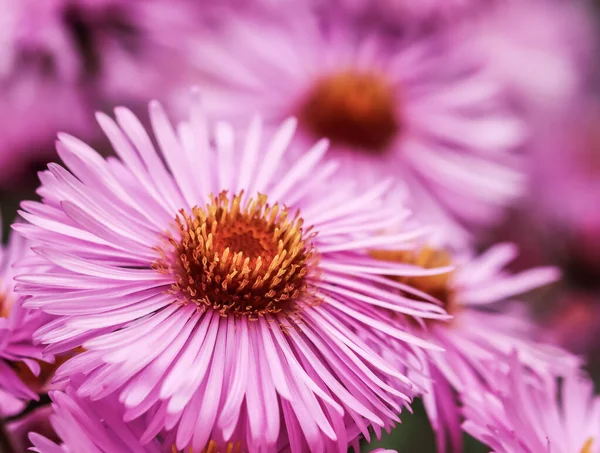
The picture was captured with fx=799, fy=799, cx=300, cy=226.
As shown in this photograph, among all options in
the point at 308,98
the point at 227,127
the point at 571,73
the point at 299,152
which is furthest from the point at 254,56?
the point at 571,73

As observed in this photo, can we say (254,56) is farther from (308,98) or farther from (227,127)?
(227,127)

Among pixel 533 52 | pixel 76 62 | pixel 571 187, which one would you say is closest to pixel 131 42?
pixel 76 62

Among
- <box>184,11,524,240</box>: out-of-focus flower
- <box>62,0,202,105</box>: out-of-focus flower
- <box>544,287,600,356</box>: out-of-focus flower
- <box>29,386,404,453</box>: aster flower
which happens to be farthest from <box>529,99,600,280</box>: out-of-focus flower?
<box>29,386,404,453</box>: aster flower

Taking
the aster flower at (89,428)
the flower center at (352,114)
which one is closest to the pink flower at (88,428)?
the aster flower at (89,428)

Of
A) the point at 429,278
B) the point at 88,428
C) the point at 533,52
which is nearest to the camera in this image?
the point at 88,428

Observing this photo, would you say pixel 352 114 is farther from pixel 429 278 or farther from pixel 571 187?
pixel 571 187

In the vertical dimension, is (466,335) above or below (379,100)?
below

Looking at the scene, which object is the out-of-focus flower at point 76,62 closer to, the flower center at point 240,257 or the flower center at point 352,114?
the flower center at point 352,114

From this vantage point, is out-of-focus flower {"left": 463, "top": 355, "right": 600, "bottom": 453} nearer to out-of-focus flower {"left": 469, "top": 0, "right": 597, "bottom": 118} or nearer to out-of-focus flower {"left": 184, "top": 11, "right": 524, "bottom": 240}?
out-of-focus flower {"left": 184, "top": 11, "right": 524, "bottom": 240}
